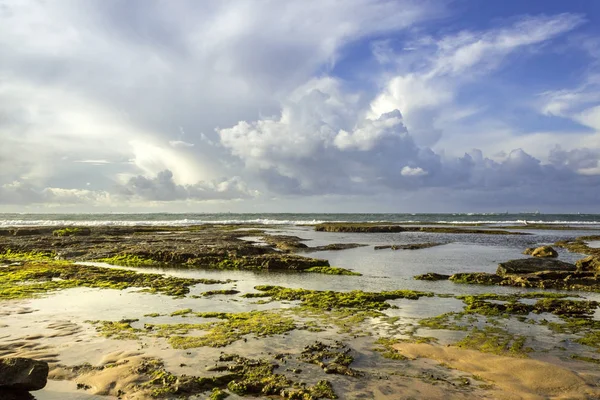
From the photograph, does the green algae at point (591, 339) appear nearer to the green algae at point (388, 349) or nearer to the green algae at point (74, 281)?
the green algae at point (388, 349)

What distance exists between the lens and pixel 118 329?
13.4 metres

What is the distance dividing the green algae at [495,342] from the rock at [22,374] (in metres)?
11.3

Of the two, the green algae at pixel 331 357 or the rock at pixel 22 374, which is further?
the green algae at pixel 331 357

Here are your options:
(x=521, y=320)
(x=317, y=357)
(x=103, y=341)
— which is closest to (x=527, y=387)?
(x=317, y=357)

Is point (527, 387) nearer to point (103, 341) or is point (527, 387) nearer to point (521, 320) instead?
point (521, 320)

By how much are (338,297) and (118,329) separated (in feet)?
32.3

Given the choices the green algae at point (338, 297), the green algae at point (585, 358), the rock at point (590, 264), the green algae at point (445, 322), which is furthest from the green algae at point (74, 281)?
the rock at point (590, 264)

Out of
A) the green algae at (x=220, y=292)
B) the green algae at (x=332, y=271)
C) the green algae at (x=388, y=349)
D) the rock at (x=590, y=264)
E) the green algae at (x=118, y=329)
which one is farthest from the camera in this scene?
the green algae at (x=332, y=271)

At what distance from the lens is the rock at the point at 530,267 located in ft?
82.2

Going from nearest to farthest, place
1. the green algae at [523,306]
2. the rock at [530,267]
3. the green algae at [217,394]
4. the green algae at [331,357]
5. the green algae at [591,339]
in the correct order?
1. the green algae at [217,394]
2. the green algae at [331,357]
3. the green algae at [591,339]
4. the green algae at [523,306]
5. the rock at [530,267]

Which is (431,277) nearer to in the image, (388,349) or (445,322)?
(445,322)

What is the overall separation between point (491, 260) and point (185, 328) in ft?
96.1

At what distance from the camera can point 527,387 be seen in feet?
30.3

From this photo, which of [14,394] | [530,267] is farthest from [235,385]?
[530,267]
